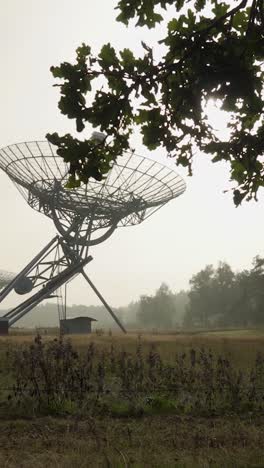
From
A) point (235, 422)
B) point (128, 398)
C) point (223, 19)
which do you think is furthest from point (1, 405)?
point (223, 19)

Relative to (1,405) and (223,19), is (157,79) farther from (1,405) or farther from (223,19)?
(1,405)

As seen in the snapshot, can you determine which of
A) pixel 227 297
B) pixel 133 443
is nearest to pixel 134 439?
pixel 133 443

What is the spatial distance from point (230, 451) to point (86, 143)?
411 cm

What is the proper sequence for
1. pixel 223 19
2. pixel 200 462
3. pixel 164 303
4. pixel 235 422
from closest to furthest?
pixel 200 462 → pixel 223 19 → pixel 235 422 → pixel 164 303

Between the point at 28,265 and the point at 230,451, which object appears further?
the point at 28,265

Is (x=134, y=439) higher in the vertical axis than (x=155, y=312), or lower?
lower

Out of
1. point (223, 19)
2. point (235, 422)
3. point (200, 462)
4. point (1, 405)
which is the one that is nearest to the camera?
point (200, 462)

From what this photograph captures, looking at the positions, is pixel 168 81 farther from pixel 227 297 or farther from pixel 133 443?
pixel 227 297

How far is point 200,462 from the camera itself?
195 inches

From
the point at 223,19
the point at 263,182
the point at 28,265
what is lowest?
the point at 263,182

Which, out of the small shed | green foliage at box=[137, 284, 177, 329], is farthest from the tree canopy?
green foliage at box=[137, 284, 177, 329]

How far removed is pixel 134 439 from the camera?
6.41 metres

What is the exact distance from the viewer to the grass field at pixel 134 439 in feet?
16.8

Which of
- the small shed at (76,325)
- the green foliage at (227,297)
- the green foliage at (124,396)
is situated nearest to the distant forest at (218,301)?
the green foliage at (227,297)
